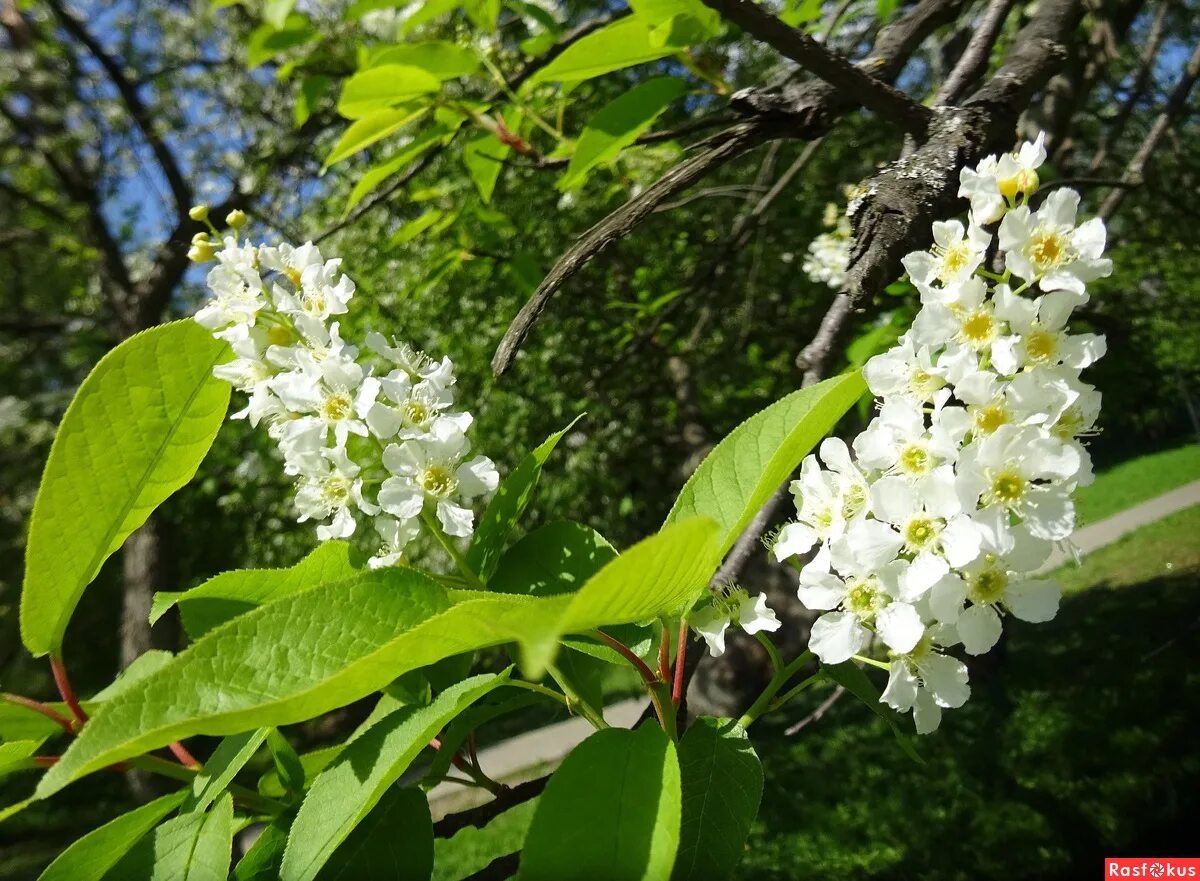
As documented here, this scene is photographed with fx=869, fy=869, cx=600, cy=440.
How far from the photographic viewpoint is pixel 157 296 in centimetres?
617

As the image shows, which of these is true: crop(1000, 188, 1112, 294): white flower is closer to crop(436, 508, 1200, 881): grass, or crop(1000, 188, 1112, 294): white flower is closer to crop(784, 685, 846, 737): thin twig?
crop(784, 685, 846, 737): thin twig

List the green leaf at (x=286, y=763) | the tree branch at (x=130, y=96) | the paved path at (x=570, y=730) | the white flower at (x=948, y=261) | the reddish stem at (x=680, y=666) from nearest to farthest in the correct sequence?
1. the white flower at (x=948, y=261)
2. the reddish stem at (x=680, y=666)
3. the green leaf at (x=286, y=763)
4. the tree branch at (x=130, y=96)
5. the paved path at (x=570, y=730)

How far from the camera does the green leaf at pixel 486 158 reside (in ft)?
6.53

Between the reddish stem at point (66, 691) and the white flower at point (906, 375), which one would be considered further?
the reddish stem at point (66, 691)

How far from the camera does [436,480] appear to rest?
1062 millimetres

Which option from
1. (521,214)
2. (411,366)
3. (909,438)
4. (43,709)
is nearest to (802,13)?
(411,366)

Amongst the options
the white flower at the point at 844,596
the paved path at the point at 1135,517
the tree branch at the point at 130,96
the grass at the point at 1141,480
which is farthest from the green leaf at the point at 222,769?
the grass at the point at 1141,480

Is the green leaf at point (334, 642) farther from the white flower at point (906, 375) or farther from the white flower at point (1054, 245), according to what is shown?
the white flower at point (1054, 245)

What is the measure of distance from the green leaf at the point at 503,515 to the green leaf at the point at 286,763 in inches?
12.1

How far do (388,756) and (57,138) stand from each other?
8.00 meters

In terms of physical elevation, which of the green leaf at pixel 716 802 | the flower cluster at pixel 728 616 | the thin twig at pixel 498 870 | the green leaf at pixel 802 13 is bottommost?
the thin twig at pixel 498 870

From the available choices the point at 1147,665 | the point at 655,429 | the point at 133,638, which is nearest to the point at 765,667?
the point at 655,429

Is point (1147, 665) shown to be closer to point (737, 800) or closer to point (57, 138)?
point (737, 800)

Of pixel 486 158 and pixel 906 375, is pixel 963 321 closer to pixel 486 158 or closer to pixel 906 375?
pixel 906 375
